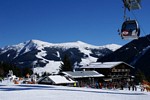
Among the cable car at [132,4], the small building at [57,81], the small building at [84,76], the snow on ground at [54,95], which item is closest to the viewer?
the snow on ground at [54,95]

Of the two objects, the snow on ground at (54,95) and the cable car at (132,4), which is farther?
the cable car at (132,4)

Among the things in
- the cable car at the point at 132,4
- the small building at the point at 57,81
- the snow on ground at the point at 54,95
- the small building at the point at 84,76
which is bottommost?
the snow on ground at the point at 54,95

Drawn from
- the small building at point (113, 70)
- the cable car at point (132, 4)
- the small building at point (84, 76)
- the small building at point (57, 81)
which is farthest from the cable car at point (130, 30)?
the small building at point (113, 70)

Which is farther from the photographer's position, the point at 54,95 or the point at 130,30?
the point at 130,30

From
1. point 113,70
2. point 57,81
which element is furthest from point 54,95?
point 113,70

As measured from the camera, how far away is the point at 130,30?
63.3 ft

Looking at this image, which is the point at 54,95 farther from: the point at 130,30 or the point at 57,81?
the point at 57,81

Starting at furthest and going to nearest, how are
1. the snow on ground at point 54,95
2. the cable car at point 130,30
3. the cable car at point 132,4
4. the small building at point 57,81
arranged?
the small building at point 57,81, the cable car at point 130,30, the cable car at point 132,4, the snow on ground at point 54,95

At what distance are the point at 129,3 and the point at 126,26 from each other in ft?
9.09

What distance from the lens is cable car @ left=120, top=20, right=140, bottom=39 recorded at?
19.2 metres

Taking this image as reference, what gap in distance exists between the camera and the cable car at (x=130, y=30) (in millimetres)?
19167

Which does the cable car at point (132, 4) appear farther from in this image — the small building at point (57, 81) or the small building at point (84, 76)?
the small building at point (84, 76)

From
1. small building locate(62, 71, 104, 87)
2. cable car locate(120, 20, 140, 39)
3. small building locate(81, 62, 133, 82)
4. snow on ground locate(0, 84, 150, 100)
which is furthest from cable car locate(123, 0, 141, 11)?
small building locate(81, 62, 133, 82)

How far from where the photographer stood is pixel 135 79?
90.9 m
